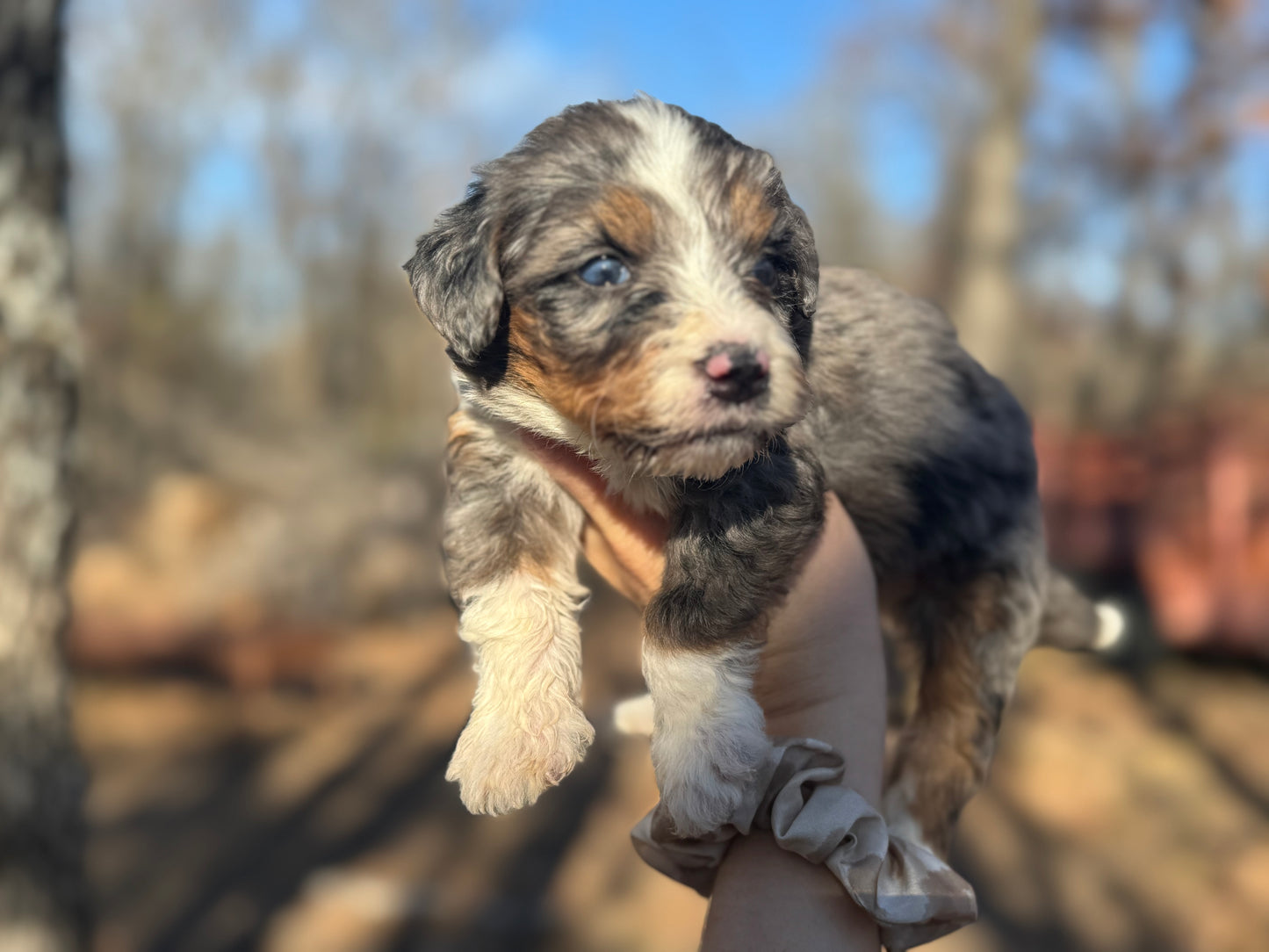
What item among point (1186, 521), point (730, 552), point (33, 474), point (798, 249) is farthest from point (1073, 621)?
point (1186, 521)

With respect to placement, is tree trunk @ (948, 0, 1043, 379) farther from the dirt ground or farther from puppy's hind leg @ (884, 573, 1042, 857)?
puppy's hind leg @ (884, 573, 1042, 857)

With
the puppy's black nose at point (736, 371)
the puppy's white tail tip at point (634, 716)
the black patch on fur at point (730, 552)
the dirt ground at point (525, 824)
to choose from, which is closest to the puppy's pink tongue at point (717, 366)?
the puppy's black nose at point (736, 371)

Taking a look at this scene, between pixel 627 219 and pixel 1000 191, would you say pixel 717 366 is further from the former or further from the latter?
pixel 1000 191

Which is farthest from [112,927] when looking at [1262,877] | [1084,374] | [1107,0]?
[1107,0]

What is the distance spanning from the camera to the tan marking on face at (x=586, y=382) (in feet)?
6.63

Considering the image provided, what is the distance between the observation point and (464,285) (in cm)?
225

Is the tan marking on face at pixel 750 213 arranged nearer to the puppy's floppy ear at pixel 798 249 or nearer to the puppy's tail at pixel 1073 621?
the puppy's floppy ear at pixel 798 249

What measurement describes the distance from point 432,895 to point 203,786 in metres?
2.73

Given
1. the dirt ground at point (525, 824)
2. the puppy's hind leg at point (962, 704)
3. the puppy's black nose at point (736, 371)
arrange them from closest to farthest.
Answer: the puppy's black nose at point (736, 371) < the puppy's hind leg at point (962, 704) < the dirt ground at point (525, 824)

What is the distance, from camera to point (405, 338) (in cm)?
1627

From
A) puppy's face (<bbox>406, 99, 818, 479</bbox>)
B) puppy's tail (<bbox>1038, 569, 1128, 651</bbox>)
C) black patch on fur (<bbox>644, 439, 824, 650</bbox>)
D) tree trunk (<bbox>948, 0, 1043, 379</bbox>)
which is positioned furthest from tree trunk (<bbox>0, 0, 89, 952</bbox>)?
tree trunk (<bbox>948, 0, 1043, 379</bbox>)

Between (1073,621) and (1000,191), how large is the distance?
11.0 m

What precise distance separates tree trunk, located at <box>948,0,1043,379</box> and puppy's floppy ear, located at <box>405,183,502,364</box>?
11.1 m

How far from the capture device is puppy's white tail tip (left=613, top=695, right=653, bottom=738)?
10.3 ft
